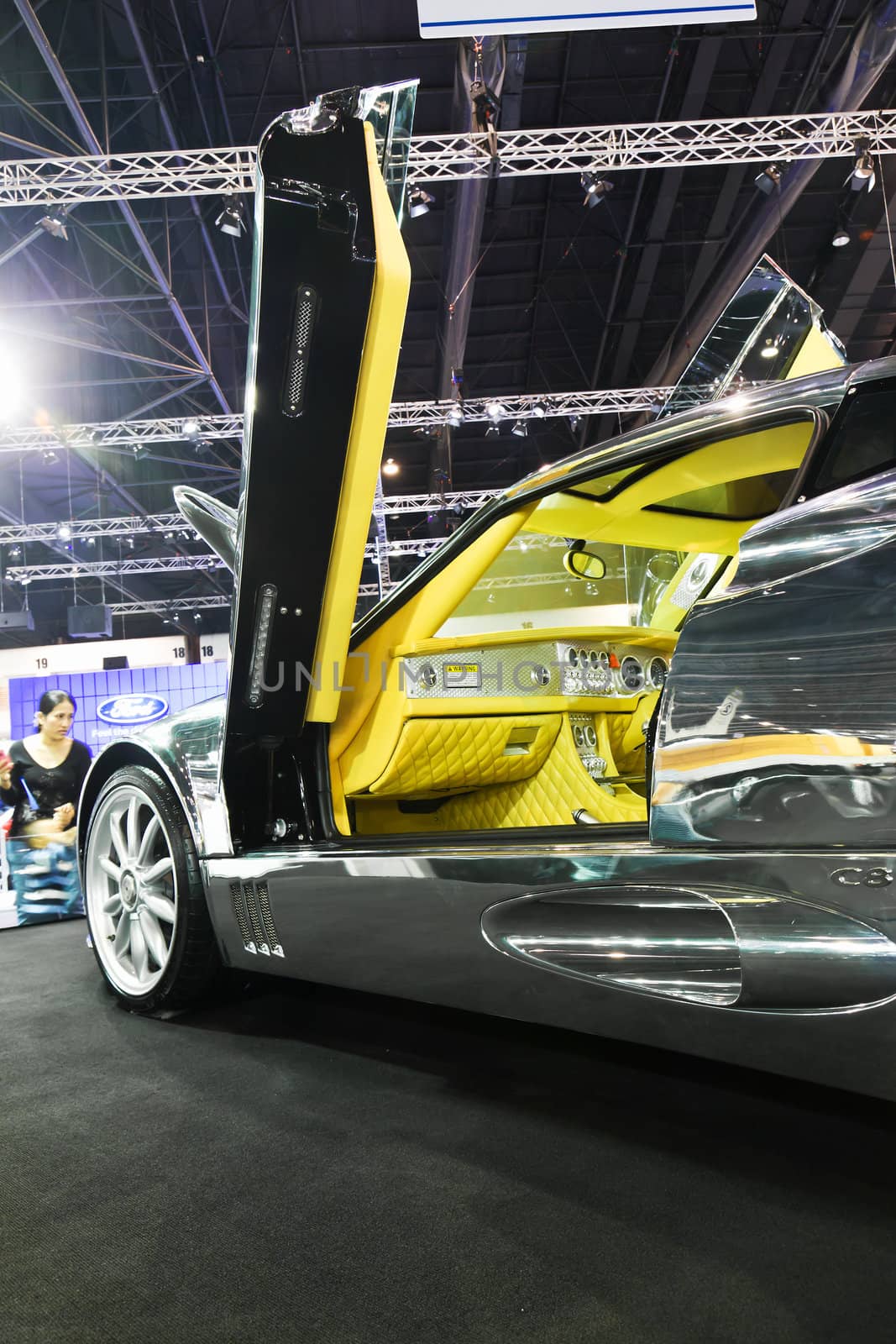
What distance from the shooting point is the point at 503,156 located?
305 inches

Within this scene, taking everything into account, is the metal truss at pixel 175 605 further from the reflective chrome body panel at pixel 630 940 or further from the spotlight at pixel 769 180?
the reflective chrome body panel at pixel 630 940

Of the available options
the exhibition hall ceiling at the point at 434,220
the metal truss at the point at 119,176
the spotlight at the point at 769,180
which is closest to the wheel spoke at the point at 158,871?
the exhibition hall ceiling at the point at 434,220

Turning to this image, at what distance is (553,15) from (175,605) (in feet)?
60.3

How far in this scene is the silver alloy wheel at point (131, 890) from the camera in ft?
8.97

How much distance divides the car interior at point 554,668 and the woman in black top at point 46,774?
332cm

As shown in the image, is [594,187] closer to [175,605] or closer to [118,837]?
[118,837]

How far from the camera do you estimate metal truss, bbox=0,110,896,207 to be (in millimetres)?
7609

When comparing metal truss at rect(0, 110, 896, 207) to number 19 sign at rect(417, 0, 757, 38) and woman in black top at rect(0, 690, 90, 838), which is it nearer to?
number 19 sign at rect(417, 0, 757, 38)

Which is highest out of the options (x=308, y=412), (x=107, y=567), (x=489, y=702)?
(x=107, y=567)

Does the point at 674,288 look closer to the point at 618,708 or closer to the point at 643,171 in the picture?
the point at 643,171

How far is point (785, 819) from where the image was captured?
1391 mm

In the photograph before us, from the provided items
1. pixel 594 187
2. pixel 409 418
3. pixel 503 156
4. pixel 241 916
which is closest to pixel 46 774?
pixel 241 916

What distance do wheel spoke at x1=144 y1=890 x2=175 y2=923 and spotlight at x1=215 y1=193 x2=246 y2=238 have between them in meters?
7.21

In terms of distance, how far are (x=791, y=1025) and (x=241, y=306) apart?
11.4 m
